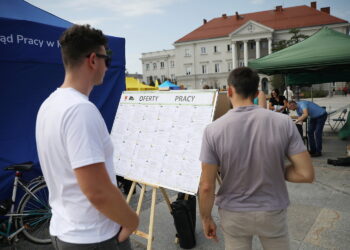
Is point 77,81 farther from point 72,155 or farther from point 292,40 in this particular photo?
point 292,40

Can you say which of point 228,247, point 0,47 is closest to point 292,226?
point 228,247

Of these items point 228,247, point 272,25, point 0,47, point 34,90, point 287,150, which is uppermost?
point 272,25

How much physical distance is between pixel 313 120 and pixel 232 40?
55.3m

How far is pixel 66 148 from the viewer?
1243 mm

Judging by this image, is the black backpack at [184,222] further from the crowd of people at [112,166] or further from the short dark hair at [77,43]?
the short dark hair at [77,43]

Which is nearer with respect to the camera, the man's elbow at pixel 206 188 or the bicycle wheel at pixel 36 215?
the man's elbow at pixel 206 188

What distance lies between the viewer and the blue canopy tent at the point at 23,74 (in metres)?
3.80

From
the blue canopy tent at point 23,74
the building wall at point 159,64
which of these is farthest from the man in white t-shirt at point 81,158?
the building wall at point 159,64

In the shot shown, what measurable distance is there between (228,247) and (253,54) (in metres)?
62.7

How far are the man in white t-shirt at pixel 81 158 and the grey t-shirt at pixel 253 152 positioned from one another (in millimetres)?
728

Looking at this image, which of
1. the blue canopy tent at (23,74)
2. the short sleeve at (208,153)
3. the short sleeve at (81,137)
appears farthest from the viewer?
the blue canopy tent at (23,74)

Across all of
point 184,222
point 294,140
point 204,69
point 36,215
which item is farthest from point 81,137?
point 204,69

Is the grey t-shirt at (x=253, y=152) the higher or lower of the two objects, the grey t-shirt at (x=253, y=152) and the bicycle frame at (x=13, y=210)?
the higher

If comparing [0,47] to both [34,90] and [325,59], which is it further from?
[325,59]
